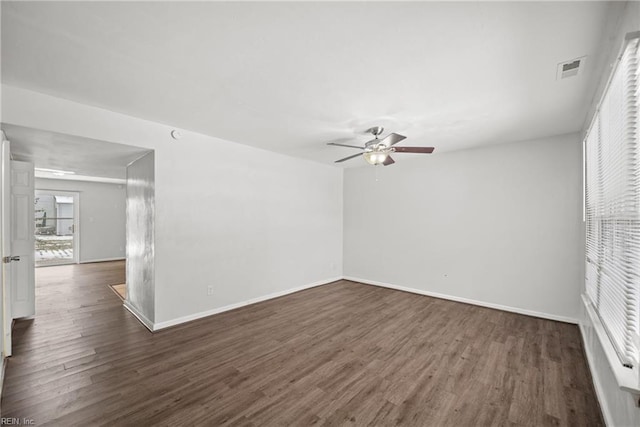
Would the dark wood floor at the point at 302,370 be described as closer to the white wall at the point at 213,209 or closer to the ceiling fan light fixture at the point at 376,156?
the white wall at the point at 213,209

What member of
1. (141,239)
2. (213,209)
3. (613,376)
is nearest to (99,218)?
(141,239)

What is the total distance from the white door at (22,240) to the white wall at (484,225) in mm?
5313

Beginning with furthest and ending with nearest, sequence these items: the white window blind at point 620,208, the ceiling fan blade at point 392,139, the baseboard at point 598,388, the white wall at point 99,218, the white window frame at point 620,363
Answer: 1. the white wall at point 99,218
2. the ceiling fan blade at point 392,139
3. the baseboard at point 598,388
4. the white window blind at point 620,208
5. the white window frame at point 620,363

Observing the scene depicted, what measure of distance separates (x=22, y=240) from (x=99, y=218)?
5.56 metres

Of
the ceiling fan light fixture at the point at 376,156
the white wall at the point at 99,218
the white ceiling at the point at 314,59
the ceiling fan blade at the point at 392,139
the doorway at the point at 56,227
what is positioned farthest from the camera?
the white wall at the point at 99,218

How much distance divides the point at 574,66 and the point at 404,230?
137 inches

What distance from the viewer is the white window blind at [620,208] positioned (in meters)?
1.36

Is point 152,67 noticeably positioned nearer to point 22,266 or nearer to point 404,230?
point 22,266

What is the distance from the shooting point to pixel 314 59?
6.43 ft

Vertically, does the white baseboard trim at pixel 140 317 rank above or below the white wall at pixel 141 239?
below

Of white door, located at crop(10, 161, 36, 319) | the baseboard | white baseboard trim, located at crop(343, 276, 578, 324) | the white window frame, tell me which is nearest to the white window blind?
the white window frame

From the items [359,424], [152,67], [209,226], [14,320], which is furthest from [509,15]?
[14,320]

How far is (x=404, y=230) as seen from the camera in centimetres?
516

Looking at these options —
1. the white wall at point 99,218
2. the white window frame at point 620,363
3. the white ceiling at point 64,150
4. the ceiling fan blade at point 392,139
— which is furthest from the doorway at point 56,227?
the white window frame at point 620,363
